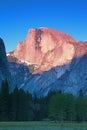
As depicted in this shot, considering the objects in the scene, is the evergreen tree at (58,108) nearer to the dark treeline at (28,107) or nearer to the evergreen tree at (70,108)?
the dark treeline at (28,107)

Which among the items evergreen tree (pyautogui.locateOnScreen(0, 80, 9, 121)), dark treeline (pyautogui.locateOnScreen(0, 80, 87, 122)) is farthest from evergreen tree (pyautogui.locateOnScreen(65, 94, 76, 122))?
evergreen tree (pyautogui.locateOnScreen(0, 80, 9, 121))

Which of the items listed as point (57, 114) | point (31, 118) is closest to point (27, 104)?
point (31, 118)

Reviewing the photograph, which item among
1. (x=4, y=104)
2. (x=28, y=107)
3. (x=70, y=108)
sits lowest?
(x=70, y=108)

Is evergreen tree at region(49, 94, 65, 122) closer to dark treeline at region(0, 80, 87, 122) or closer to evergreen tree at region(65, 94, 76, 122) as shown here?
dark treeline at region(0, 80, 87, 122)

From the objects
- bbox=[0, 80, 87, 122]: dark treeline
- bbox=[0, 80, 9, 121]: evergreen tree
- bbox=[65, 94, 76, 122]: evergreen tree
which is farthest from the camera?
bbox=[65, 94, 76, 122]: evergreen tree

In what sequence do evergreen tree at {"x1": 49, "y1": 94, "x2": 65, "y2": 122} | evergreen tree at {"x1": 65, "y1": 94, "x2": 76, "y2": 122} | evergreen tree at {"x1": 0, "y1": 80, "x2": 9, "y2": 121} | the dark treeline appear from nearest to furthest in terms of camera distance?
evergreen tree at {"x1": 0, "y1": 80, "x2": 9, "y2": 121}
the dark treeline
evergreen tree at {"x1": 49, "y1": 94, "x2": 65, "y2": 122}
evergreen tree at {"x1": 65, "y1": 94, "x2": 76, "y2": 122}

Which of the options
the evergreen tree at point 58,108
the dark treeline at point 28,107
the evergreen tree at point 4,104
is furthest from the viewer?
the evergreen tree at point 58,108

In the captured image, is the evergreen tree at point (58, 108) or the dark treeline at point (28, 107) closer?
the dark treeline at point (28, 107)

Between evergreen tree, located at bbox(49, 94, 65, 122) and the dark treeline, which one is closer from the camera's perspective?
the dark treeline

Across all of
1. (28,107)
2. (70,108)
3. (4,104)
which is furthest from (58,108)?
(28,107)

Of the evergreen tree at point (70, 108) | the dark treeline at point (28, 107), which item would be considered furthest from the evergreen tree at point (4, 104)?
the evergreen tree at point (70, 108)

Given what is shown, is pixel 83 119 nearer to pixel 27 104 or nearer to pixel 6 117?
pixel 27 104

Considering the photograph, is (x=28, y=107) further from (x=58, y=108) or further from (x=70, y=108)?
(x=70, y=108)

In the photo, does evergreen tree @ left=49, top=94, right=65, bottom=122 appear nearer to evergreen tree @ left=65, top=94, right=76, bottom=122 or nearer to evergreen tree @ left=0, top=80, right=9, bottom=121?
evergreen tree @ left=65, top=94, right=76, bottom=122
